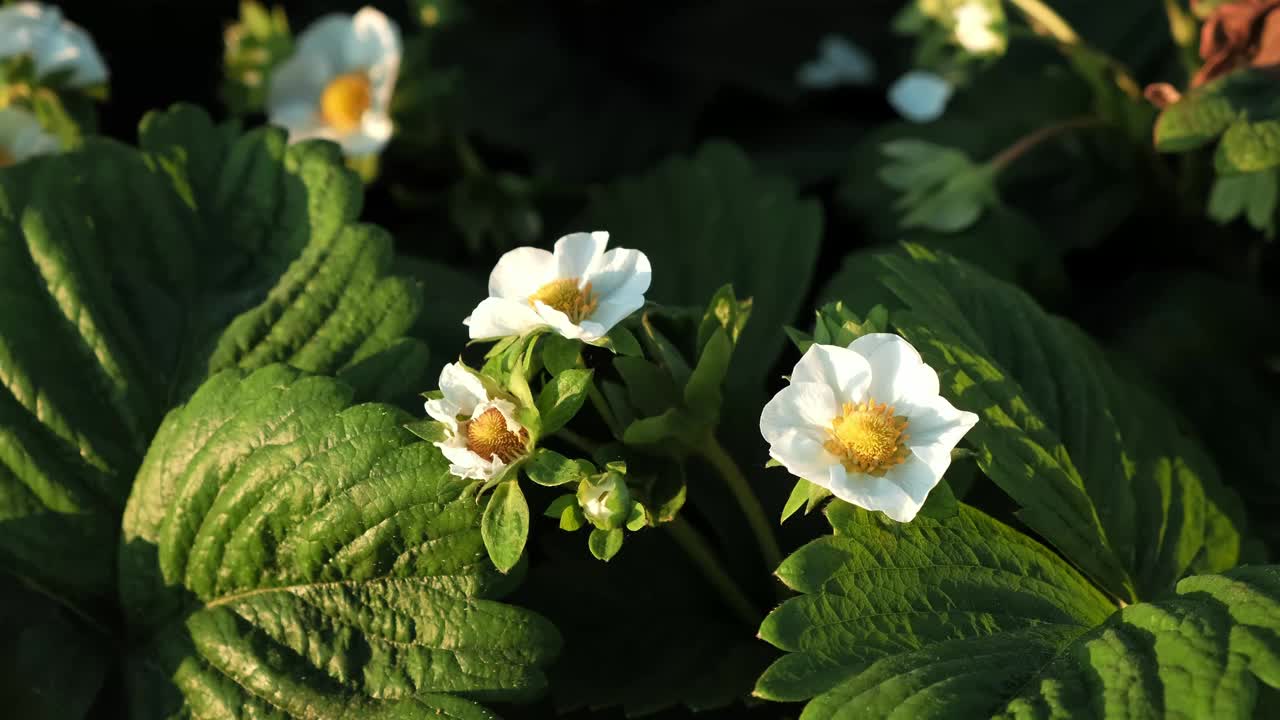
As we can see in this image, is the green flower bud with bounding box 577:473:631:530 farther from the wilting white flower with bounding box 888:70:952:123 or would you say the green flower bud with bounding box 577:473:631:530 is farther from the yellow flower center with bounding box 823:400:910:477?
the wilting white flower with bounding box 888:70:952:123

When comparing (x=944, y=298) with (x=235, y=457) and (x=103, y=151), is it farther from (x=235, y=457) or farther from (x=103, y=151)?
(x=103, y=151)

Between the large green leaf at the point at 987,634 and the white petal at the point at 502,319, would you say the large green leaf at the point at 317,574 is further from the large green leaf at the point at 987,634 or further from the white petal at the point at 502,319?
the large green leaf at the point at 987,634

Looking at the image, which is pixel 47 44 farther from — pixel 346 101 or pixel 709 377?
pixel 709 377

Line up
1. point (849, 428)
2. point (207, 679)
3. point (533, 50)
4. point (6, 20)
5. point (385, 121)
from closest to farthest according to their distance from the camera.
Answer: point (849, 428) → point (207, 679) → point (6, 20) → point (385, 121) → point (533, 50)

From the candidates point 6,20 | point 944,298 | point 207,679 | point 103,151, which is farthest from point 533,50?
point 207,679

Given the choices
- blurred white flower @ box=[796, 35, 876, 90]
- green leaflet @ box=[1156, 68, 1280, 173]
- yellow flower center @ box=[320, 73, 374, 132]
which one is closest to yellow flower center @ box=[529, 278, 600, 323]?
green leaflet @ box=[1156, 68, 1280, 173]

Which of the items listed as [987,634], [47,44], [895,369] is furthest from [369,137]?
[987,634]
